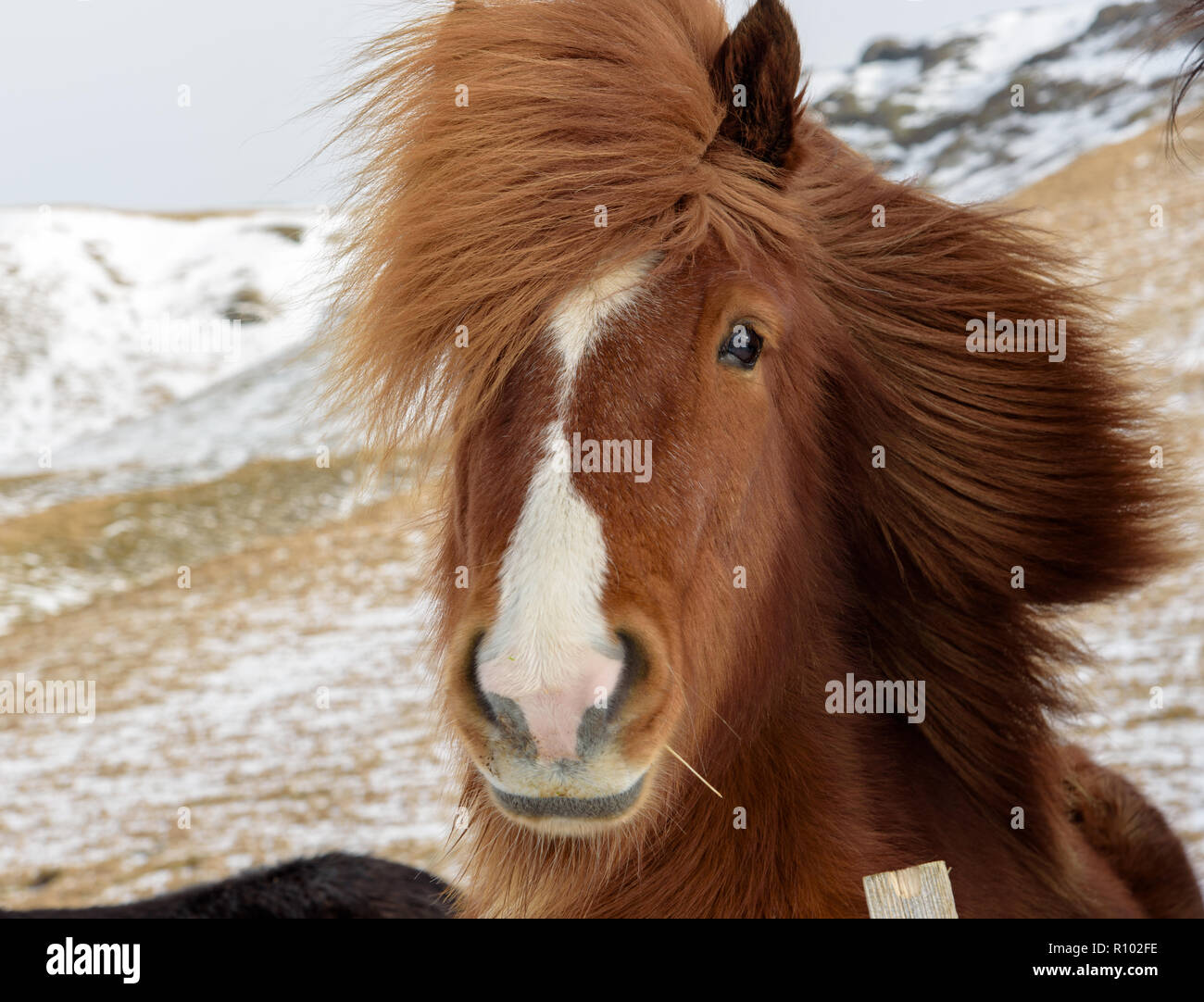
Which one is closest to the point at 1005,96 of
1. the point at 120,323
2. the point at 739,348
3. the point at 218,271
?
the point at 218,271

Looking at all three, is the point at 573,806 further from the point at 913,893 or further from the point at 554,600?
the point at 913,893

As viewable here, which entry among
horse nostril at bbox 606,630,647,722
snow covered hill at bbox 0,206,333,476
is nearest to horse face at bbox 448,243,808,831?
horse nostril at bbox 606,630,647,722

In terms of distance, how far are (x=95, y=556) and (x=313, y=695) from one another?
37.3 ft

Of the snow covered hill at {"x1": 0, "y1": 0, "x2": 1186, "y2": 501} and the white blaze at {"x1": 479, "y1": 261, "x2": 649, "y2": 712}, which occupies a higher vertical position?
the snow covered hill at {"x1": 0, "y1": 0, "x2": 1186, "y2": 501}

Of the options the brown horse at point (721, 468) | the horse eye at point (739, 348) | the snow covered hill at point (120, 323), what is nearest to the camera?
the brown horse at point (721, 468)

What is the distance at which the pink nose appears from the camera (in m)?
1.54

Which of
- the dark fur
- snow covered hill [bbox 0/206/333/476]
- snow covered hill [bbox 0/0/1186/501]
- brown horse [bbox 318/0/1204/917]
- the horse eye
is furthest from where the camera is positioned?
snow covered hill [bbox 0/206/333/476]

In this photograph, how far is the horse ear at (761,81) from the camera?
6.58 ft

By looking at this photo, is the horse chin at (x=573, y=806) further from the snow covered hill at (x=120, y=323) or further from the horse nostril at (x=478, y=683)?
the snow covered hill at (x=120, y=323)

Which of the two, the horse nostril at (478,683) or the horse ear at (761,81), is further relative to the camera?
the horse ear at (761,81)

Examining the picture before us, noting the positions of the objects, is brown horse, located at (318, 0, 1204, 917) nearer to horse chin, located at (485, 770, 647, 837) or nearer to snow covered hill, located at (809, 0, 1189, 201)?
horse chin, located at (485, 770, 647, 837)

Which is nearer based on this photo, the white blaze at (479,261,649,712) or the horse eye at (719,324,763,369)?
the white blaze at (479,261,649,712)

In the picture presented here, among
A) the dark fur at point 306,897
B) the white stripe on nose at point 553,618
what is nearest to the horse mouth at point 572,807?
the white stripe on nose at point 553,618

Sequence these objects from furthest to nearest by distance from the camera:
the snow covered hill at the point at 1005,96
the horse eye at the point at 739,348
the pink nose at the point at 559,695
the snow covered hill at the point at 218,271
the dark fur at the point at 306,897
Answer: the snow covered hill at the point at 1005,96, the snow covered hill at the point at 218,271, the dark fur at the point at 306,897, the horse eye at the point at 739,348, the pink nose at the point at 559,695
